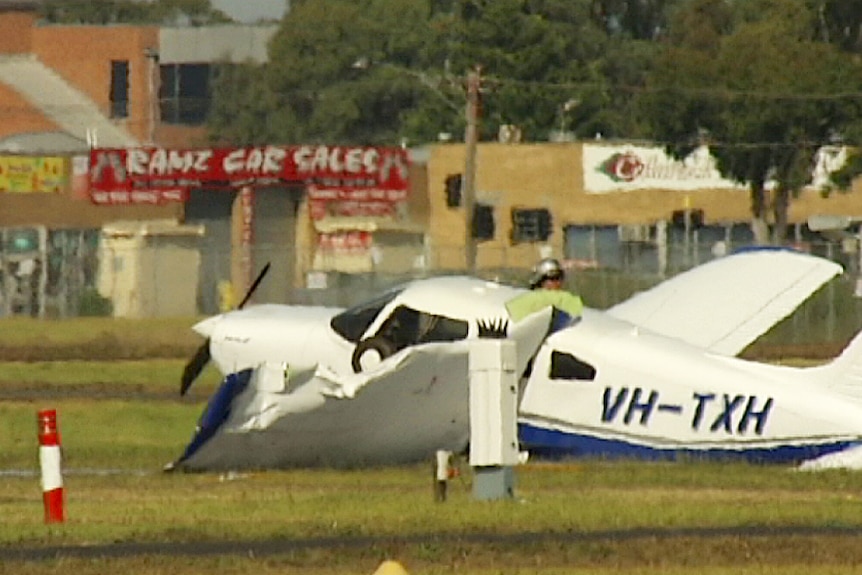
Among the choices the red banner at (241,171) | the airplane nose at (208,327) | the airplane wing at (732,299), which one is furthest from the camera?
the red banner at (241,171)

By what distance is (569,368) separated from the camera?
70.4 feet

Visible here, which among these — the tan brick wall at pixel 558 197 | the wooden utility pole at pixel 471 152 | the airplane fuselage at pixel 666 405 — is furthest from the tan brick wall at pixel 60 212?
the airplane fuselage at pixel 666 405

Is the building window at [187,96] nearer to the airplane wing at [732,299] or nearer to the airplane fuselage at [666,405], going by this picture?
the airplane wing at [732,299]

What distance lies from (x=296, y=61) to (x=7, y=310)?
168 feet

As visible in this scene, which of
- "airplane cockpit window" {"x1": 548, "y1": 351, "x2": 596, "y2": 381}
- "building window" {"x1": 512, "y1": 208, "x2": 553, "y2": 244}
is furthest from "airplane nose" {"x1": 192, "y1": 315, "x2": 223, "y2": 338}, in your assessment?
"building window" {"x1": 512, "y1": 208, "x2": 553, "y2": 244}

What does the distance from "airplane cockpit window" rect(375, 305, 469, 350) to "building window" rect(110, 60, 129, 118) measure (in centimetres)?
9043

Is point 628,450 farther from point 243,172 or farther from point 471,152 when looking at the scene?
point 243,172

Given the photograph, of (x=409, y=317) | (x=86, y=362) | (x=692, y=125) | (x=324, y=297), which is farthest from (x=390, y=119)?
(x=409, y=317)

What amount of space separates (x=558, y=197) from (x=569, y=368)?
2269 inches

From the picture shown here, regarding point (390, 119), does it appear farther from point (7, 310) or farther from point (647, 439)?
point (647, 439)

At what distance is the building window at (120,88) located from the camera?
112 metres

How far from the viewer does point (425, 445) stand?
2189 cm

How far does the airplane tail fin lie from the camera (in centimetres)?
2034

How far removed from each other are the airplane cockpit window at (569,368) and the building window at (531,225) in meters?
54.4
